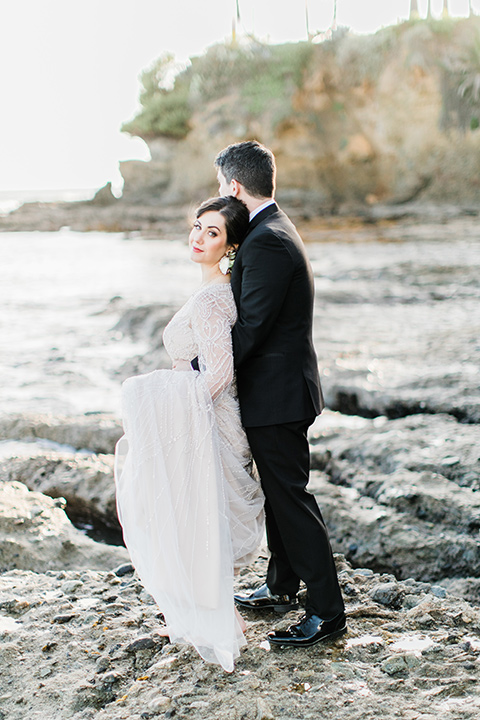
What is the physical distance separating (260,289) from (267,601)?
57.5 inches

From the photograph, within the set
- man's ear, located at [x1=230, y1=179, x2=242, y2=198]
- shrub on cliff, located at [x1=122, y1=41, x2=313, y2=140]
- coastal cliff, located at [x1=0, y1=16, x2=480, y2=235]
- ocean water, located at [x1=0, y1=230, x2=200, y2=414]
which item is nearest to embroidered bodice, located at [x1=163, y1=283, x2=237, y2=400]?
man's ear, located at [x1=230, y1=179, x2=242, y2=198]

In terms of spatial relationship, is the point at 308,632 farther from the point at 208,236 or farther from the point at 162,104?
the point at 162,104

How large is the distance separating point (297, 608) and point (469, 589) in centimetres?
97

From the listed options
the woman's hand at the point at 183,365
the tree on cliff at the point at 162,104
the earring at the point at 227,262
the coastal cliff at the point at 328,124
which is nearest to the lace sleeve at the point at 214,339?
the woman's hand at the point at 183,365

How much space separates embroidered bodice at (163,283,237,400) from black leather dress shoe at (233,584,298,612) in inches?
40.7

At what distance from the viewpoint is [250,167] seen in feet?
9.00

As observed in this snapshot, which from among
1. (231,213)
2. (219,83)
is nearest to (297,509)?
(231,213)

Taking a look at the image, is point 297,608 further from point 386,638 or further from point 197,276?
point 197,276

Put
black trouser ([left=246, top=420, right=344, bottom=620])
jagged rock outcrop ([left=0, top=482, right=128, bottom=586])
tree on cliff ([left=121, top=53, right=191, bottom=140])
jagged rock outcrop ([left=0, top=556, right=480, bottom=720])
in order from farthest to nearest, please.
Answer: tree on cliff ([left=121, top=53, right=191, bottom=140]) < jagged rock outcrop ([left=0, top=482, right=128, bottom=586]) < black trouser ([left=246, top=420, right=344, bottom=620]) < jagged rock outcrop ([left=0, top=556, right=480, bottom=720])

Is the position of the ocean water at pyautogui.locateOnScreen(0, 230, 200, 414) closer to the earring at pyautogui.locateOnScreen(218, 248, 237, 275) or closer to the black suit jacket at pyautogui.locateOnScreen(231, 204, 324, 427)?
the earring at pyautogui.locateOnScreen(218, 248, 237, 275)

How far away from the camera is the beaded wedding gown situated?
254 centimetres

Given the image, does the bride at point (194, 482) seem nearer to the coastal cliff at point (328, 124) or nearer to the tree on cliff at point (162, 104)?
the coastal cliff at point (328, 124)

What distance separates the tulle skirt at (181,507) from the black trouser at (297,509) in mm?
180

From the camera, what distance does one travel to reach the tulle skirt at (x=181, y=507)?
2.54 metres
